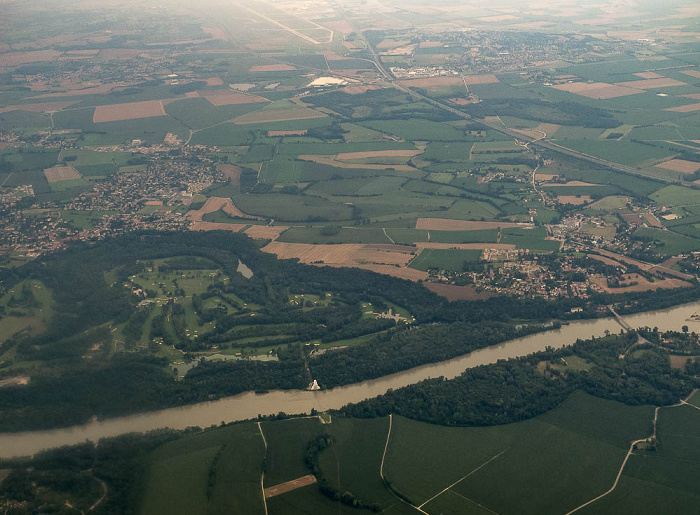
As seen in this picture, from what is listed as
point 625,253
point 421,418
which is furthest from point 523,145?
point 421,418

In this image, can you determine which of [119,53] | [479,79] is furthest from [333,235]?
[119,53]

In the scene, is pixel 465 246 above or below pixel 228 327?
above

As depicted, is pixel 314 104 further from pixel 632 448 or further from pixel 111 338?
pixel 632 448

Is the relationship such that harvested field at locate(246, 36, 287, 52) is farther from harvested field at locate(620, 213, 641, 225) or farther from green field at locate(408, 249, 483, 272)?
green field at locate(408, 249, 483, 272)

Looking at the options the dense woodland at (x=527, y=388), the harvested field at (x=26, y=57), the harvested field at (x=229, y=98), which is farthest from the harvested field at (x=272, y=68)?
the dense woodland at (x=527, y=388)

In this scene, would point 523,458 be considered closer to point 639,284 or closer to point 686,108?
point 639,284

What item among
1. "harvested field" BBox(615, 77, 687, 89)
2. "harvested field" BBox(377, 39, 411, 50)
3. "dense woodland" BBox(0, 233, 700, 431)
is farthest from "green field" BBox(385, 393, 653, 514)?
"harvested field" BBox(377, 39, 411, 50)
